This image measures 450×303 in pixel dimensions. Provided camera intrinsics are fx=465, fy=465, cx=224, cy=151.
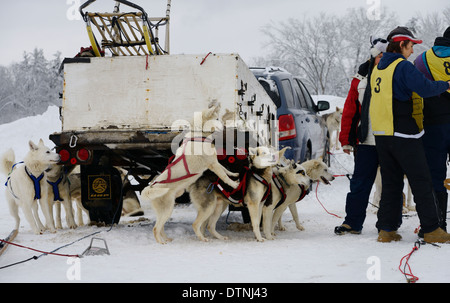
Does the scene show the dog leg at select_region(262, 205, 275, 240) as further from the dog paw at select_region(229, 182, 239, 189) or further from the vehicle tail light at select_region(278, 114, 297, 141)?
the vehicle tail light at select_region(278, 114, 297, 141)

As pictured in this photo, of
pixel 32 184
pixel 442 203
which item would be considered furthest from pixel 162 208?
pixel 442 203

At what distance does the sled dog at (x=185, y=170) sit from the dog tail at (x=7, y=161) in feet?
8.72

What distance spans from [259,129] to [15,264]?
3.87m

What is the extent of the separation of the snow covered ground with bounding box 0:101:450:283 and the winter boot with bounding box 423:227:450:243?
188mm

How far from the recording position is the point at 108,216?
630 cm

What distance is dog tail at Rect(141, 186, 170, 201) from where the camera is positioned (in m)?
4.93

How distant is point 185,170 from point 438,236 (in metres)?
2.62

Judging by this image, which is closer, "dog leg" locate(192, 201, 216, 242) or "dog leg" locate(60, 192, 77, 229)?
"dog leg" locate(192, 201, 216, 242)

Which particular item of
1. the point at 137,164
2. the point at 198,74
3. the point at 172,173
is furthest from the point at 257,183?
the point at 137,164

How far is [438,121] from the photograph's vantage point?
15.5 ft

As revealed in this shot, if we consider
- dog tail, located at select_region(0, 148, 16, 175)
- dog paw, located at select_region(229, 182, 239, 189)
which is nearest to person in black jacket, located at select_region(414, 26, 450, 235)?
dog paw, located at select_region(229, 182, 239, 189)

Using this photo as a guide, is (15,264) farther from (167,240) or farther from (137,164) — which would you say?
(137,164)

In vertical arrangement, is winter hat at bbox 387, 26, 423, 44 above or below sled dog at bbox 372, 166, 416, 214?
above
